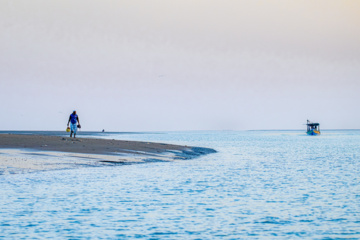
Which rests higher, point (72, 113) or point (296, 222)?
point (72, 113)

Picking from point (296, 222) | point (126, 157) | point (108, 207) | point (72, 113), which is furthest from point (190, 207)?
point (72, 113)

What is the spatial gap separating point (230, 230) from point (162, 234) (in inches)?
72.7

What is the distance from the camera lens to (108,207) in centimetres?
1603

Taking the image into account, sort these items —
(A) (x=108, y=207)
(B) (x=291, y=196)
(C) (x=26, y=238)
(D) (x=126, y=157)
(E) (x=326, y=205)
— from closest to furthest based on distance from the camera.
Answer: (C) (x=26, y=238), (A) (x=108, y=207), (E) (x=326, y=205), (B) (x=291, y=196), (D) (x=126, y=157)

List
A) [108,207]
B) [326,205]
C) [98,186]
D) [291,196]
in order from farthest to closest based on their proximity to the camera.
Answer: [98,186] < [291,196] < [326,205] < [108,207]

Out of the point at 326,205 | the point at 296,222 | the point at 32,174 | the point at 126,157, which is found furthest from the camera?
the point at 126,157

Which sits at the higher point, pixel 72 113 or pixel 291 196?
pixel 72 113

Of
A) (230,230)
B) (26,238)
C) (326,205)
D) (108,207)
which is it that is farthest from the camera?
(326,205)

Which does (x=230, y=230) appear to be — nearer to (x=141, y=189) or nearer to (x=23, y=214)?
(x=23, y=214)

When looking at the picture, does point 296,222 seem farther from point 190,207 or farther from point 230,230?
point 190,207

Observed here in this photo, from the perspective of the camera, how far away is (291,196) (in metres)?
19.2

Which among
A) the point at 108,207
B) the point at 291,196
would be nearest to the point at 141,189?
the point at 108,207

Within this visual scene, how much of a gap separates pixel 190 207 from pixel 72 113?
97.5ft

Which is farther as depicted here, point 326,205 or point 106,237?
point 326,205
